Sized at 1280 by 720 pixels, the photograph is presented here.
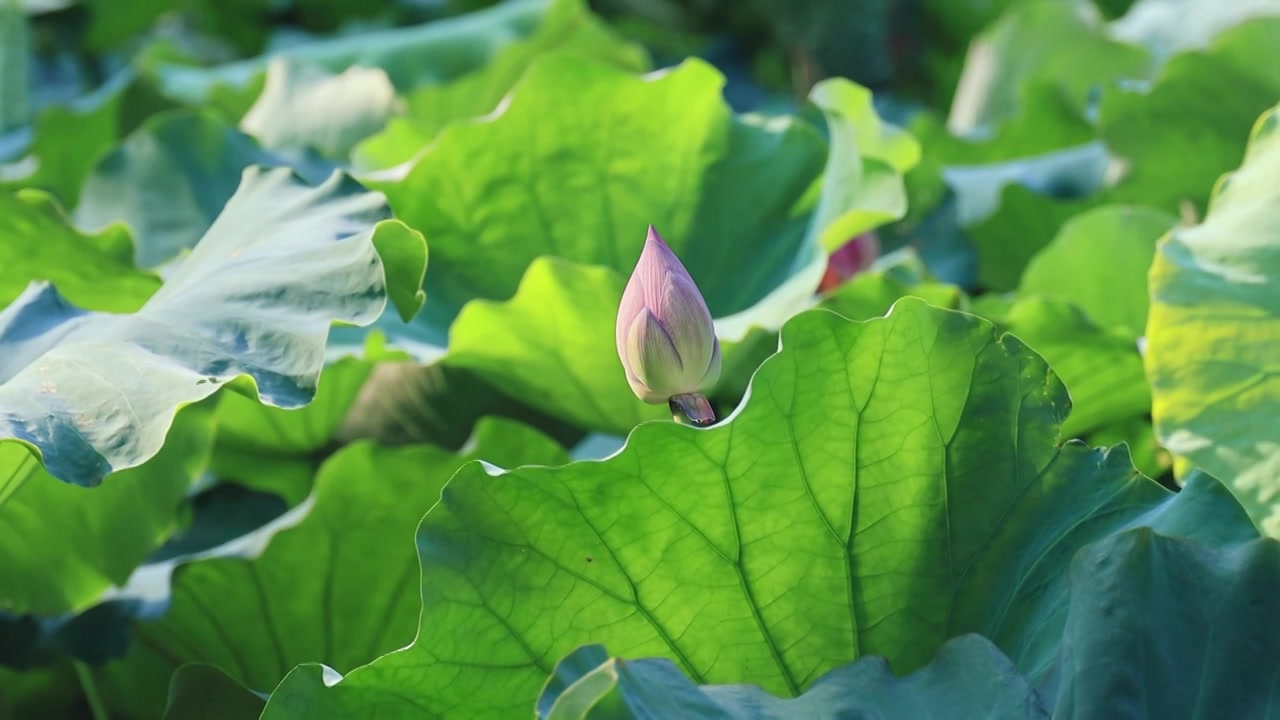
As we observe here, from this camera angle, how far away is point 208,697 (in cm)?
71

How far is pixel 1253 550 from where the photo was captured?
0.56 m

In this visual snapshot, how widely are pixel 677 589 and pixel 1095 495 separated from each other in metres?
0.18

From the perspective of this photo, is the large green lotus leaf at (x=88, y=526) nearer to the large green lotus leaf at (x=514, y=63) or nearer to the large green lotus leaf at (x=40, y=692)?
the large green lotus leaf at (x=40, y=692)

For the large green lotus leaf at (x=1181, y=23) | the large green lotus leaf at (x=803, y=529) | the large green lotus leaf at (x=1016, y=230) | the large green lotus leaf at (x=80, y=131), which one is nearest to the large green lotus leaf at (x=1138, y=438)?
the large green lotus leaf at (x=1016, y=230)

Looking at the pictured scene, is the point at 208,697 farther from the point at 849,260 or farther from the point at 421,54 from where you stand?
→ the point at 421,54

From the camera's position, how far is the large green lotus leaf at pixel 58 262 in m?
0.86

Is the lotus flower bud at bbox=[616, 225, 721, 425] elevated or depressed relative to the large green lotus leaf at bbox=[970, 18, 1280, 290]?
elevated

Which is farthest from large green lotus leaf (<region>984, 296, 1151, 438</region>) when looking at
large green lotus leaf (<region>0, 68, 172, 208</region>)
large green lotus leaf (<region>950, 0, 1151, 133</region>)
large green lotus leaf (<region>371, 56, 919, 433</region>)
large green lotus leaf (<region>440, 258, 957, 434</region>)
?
large green lotus leaf (<region>0, 68, 172, 208</region>)

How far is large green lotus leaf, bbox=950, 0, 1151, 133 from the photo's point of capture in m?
1.67

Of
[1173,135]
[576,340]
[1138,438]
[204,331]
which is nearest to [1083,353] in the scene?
[1138,438]

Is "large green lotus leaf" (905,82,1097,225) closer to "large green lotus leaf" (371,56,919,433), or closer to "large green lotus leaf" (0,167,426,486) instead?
"large green lotus leaf" (371,56,919,433)

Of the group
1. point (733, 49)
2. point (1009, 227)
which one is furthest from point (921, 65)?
point (1009, 227)

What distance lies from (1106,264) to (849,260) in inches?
7.9

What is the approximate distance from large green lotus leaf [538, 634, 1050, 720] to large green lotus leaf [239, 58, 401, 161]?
3.21 ft
